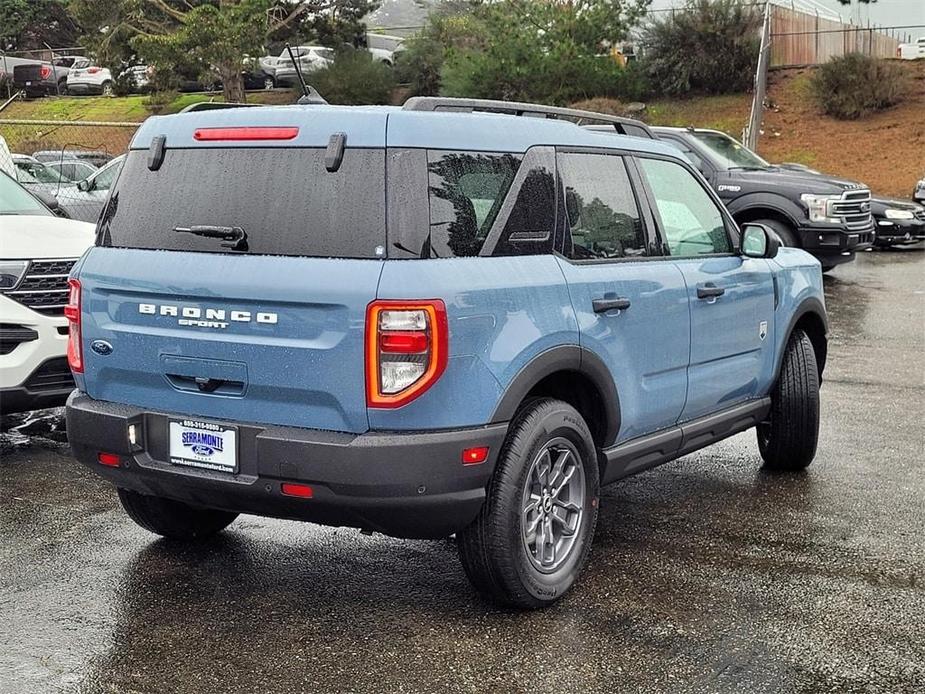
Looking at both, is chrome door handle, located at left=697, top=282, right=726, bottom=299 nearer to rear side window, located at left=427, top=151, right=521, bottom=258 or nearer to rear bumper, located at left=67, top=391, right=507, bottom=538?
rear side window, located at left=427, top=151, right=521, bottom=258

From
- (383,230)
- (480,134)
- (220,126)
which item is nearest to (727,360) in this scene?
(480,134)

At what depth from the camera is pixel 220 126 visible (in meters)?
4.23

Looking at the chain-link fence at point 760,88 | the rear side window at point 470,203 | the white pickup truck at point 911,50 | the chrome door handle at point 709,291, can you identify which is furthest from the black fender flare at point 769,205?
the white pickup truck at point 911,50

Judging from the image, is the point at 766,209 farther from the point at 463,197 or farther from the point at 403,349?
the point at 403,349

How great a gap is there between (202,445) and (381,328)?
830 millimetres

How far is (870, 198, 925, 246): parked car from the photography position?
1766cm

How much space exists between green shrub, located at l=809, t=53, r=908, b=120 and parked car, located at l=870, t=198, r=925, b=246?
12.0 m

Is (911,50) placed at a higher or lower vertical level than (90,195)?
higher

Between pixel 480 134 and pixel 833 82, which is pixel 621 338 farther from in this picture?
pixel 833 82

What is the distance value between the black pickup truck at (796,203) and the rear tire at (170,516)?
10450 millimetres

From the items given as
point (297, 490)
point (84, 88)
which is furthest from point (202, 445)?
point (84, 88)

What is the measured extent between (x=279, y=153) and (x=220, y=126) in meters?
0.32

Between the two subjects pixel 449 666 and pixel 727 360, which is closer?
pixel 449 666

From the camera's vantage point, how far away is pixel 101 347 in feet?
14.0
